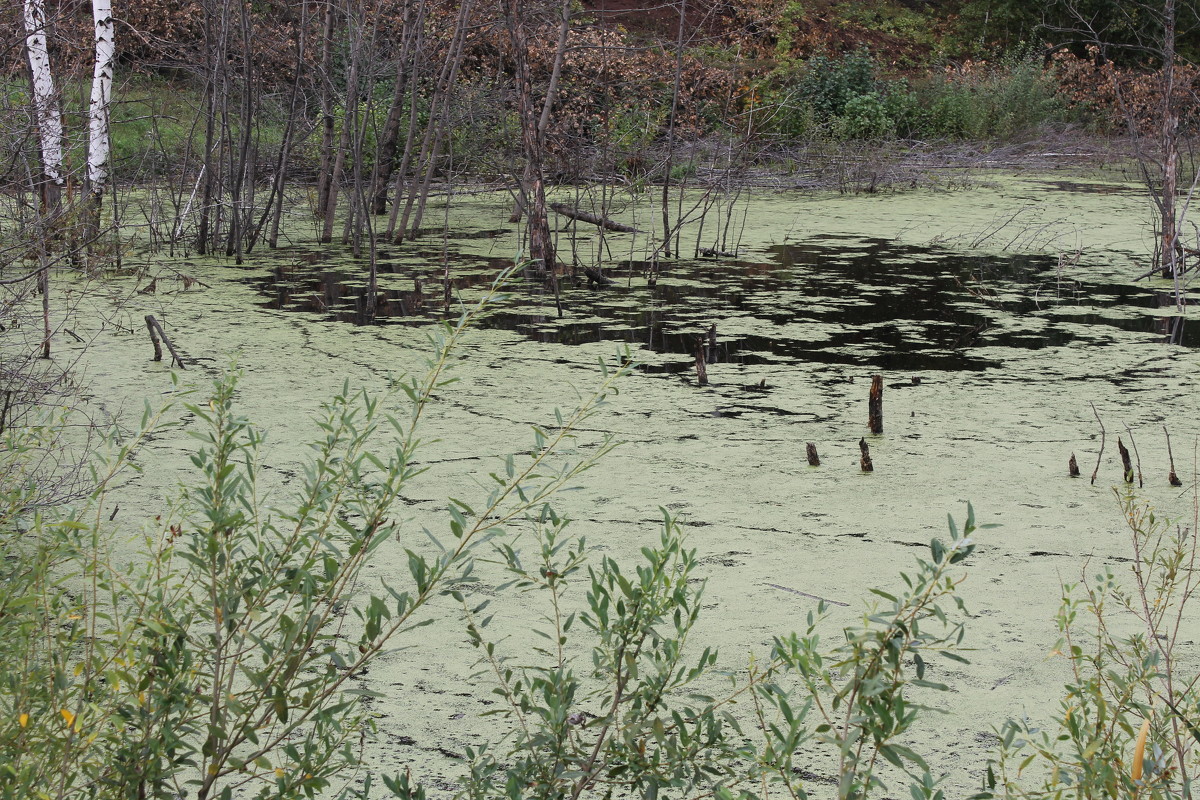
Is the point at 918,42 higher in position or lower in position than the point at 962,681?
higher

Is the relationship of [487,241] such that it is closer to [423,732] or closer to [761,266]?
[761,266]

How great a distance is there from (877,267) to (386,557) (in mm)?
4440

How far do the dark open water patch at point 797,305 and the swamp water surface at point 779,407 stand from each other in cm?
3

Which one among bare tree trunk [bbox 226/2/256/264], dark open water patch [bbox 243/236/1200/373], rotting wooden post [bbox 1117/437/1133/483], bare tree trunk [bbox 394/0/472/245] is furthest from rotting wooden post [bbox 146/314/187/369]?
rotting wooden post [bbox 1117/437/1133/483]

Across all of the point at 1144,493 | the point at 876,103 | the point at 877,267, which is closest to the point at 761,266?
the point at 877,267

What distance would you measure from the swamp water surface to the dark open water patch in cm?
3

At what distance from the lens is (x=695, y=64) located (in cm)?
1156

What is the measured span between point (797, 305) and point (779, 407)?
1.72m

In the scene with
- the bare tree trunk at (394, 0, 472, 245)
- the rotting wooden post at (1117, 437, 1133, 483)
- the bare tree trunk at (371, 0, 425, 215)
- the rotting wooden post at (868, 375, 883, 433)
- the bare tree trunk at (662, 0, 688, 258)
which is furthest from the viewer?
the bare tree trunk at (394, 0, 472, 245)

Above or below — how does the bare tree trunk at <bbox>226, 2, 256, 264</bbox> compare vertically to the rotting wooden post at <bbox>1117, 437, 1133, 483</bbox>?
above

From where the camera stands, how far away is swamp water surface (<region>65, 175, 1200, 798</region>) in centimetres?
230

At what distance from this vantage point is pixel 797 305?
5.50m

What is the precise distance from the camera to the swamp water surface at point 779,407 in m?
2.30

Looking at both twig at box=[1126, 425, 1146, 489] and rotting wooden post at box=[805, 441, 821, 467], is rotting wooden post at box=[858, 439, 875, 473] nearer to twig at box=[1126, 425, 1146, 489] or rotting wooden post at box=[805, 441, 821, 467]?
rotting wooden post at box=[805, 441, 821, 467]
